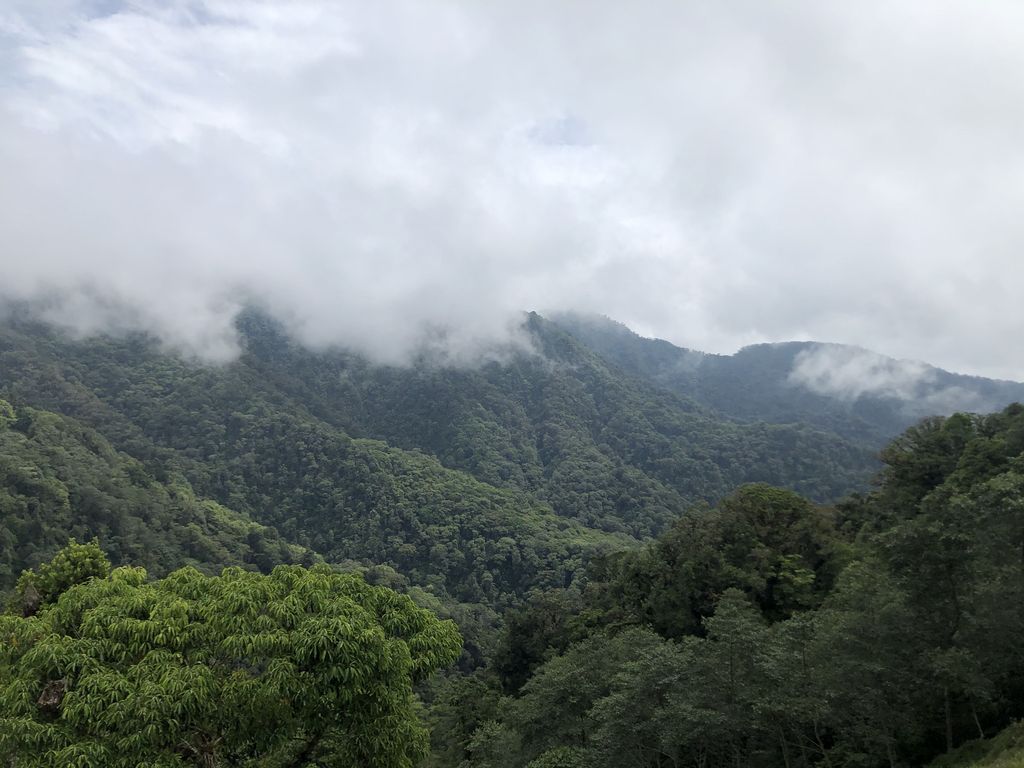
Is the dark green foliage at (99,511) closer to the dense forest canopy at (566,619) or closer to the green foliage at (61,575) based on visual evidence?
the dense forest canopy at (566,619)

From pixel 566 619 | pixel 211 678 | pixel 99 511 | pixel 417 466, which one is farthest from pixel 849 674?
pixel 417 466

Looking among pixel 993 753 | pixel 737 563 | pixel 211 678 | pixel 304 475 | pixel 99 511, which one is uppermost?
pixel 304 475

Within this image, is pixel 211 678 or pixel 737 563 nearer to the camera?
pixel 211 678

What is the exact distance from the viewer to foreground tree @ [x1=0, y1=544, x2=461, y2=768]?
30.0ft

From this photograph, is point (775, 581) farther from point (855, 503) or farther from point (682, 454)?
point (682, 454)

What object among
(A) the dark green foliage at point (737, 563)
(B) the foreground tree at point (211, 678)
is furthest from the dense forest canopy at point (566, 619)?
(A) the dark green foliage at point (737, 563)

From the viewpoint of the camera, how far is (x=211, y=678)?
9.80 metres

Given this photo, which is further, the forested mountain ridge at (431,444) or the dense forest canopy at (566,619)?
the forested mountain ridge at (431,444)

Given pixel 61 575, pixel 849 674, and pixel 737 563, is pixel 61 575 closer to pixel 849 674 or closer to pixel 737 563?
pixel 849 674

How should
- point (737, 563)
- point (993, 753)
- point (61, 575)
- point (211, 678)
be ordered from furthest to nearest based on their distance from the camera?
point (737, 563)
point (61, 575)
point (993, 753)
point (211, 678)

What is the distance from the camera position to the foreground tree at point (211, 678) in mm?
9156

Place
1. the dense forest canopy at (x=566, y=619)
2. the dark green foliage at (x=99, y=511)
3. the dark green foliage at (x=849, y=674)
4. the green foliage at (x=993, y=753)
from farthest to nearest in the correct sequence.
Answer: the dark green foliage at (x=99, y=511) < the dark green foliage at (x=849, y=674) < the green foliage at (x=993, y=753) < the dense forest canopy at (x=566, y=619)

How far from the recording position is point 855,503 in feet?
187

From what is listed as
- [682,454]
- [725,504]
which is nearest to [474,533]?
[682,454]
